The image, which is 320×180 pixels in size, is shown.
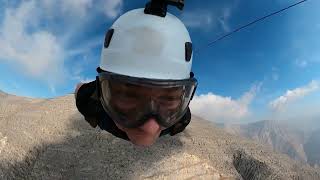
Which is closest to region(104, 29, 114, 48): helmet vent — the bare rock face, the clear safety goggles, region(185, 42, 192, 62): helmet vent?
the clear safety goggles

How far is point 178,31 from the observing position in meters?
5.43

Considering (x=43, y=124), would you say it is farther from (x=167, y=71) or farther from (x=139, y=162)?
(x=167, y=71)

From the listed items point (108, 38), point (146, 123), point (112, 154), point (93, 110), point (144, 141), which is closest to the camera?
point (144, 141)

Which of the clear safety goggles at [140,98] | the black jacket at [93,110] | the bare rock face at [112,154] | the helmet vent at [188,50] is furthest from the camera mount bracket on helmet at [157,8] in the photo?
the bare rock face at [112,154]

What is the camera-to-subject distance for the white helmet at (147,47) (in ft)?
17.0

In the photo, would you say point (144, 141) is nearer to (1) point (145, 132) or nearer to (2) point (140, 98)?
(1) point (145, 132)

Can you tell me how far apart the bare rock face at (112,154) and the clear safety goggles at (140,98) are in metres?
4.18

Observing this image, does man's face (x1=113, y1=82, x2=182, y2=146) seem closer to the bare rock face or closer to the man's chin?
the man's chin

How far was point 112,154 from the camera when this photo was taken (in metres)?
10.0

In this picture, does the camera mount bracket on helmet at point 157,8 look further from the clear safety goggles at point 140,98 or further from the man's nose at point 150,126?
the man's nose at point 150,126

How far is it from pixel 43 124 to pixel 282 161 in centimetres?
605

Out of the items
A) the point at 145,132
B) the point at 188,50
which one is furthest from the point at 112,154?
the point at 188,50

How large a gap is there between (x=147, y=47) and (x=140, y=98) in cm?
61

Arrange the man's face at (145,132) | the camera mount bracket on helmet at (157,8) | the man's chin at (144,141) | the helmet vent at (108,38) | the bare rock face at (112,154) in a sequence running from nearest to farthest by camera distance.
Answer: the man's chin at (144,141) → the man's face at (145,132) → the camera mount bracket on helmet at (157,8) → the helmet vent at (108,38) → the bare rock face at (112,154)
